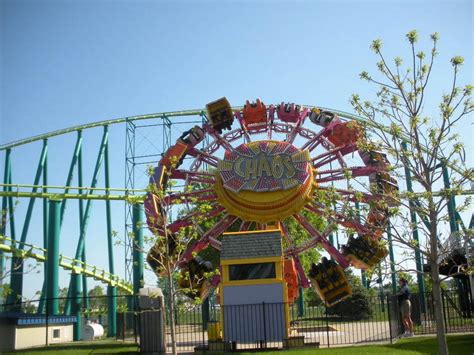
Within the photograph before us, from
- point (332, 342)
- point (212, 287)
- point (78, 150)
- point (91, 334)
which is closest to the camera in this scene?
point (332, 342)

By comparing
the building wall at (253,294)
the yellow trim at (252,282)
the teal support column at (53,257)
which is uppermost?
the teal support column at (53,257)

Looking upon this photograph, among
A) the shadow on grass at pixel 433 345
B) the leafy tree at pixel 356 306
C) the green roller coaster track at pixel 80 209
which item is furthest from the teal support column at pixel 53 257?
the shadow on grass at pixel 433 345

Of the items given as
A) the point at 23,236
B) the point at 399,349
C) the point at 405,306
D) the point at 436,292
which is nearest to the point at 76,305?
the point at 23,236

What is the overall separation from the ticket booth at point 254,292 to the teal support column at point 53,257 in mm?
14424

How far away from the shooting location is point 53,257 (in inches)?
1080

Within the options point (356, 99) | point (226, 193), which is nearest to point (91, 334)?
point (226, 193)

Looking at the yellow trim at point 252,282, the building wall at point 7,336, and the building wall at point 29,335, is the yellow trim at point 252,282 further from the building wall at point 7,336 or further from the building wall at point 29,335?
the building wall at point 7,336

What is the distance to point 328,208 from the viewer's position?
418 inches

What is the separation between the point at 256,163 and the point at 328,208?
9.36m

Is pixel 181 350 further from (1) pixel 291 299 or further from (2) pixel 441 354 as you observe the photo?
(2) pixel 441 354

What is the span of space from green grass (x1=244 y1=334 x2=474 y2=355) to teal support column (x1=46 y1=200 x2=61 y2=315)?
16.9 metres

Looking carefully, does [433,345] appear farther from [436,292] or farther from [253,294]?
[436,292]

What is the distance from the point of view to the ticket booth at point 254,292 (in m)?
14.6

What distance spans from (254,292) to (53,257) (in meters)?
16.1
